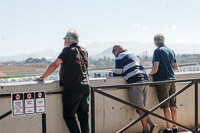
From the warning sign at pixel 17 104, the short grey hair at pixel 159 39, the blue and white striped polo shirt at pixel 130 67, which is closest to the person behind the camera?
the warning sign at pixel 17 104

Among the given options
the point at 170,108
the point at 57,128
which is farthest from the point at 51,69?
the point at 170,108

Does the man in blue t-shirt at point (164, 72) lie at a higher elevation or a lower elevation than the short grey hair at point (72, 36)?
lower

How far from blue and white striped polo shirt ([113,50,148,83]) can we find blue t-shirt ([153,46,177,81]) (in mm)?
311

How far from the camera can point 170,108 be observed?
4.90 meters

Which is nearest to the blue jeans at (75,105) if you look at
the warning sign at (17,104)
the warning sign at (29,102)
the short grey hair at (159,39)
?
the warning sign at (29,102)

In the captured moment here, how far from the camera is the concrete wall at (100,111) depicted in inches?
159

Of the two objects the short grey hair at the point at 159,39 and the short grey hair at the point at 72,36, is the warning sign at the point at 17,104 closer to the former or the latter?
the short grey hair at the point at 72,36

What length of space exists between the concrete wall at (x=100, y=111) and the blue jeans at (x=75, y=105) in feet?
1.26

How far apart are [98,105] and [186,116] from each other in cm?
183

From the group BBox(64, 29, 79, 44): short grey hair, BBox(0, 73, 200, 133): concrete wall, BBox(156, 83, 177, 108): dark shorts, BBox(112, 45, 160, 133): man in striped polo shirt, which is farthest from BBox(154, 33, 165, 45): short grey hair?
BBox(64, 29, 79, 44): short grey hair

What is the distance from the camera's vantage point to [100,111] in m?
4.70

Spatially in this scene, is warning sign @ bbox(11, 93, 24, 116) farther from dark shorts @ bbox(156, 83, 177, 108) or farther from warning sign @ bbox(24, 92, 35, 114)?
dark shorts @ bbox(156, 83, 177, 108)

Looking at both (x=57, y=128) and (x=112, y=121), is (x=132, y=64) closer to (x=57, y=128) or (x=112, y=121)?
(x=112, y=121)

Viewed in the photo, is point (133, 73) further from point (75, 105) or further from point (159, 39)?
point (75, 105)
